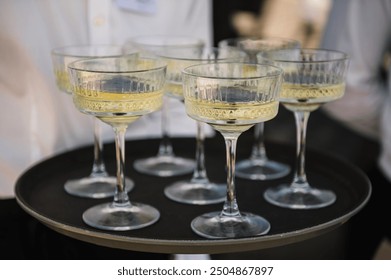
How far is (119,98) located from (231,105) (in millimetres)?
177

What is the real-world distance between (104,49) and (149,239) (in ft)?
1.54

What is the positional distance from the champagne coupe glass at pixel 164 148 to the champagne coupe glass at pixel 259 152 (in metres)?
0.09

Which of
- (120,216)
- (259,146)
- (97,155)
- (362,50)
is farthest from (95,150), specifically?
(362,50)

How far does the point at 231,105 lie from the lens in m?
1.00

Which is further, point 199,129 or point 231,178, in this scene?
point 199,129

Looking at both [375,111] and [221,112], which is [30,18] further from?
[375,111]

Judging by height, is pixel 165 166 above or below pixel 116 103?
below

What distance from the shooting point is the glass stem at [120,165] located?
3.70ft

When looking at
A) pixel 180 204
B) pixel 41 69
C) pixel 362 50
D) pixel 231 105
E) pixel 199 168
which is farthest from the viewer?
pixel 362 50

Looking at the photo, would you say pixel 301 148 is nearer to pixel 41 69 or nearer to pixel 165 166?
pixel 165 166

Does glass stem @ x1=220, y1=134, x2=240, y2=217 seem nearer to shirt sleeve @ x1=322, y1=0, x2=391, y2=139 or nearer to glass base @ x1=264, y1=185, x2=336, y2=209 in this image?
glass base @ x1=264, y1=185, x2=336, y2=209

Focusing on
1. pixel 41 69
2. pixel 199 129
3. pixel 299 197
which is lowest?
pixel 299 197

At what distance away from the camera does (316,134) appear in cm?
306
